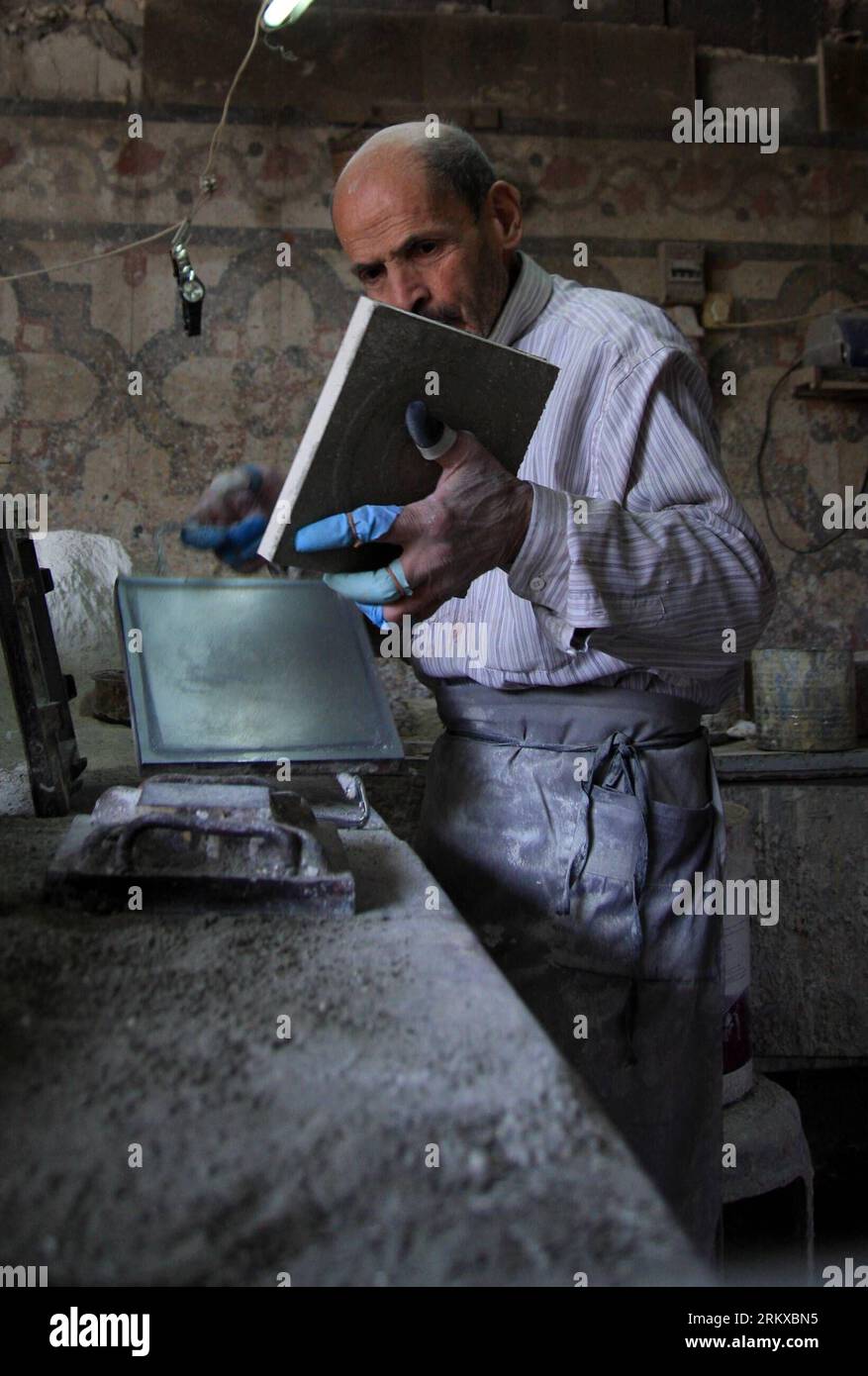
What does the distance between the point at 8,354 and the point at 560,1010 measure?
427 cm

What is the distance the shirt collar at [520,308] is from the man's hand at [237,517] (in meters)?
0.46

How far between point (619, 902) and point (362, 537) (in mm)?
745

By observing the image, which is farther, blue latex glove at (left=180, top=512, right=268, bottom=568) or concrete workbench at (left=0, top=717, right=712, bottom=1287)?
blue latex glove at (left=180, top=512, right=268, bottom=568)

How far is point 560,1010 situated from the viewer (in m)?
1.66

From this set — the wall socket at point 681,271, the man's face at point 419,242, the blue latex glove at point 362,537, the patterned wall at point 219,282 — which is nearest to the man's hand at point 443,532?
the blue latex glove at point 362,537

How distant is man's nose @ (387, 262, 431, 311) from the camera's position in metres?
1.74

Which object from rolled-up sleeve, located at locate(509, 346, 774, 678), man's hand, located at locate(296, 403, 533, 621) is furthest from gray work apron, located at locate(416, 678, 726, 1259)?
man's hand, located at locate(296, 403, 533, 621)

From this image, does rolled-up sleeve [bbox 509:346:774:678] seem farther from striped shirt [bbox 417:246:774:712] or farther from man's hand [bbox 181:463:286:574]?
man's hand [bbox 181:463:286:574]

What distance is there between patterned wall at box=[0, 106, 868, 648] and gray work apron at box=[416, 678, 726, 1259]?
344cm

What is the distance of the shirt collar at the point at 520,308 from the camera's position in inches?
72.2

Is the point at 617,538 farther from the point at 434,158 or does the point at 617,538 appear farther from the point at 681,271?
the point at 681,271

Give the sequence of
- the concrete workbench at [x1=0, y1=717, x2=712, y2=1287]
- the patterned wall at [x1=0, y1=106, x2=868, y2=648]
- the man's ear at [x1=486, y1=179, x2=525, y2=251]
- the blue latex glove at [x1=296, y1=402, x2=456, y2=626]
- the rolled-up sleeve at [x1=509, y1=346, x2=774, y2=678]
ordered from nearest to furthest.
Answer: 1. the concrete workbench at [x1=0, y1=717, x2=712, y2=1287]
2. the blue latex glove at [x1=296, y1=402, x2=456, y2=626]
3. the rolled-up sleeve at [x1=509, y1=346, x2=774, y2=678]
4. the man's ear at [x1=486, y1=179, x2=525, y2=251]
5. the patterned wall at [x1=0, y1=106, x2=868, y2=648]
